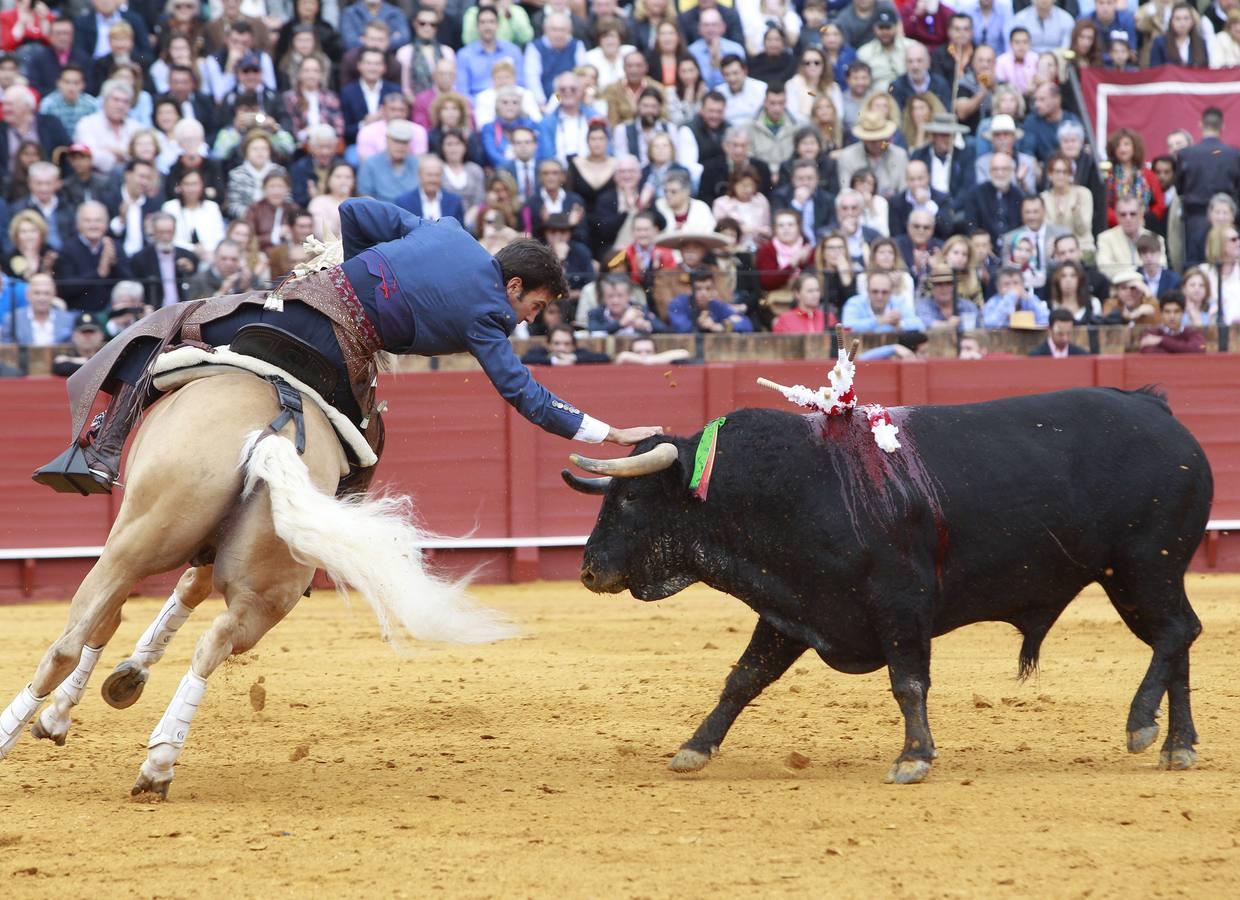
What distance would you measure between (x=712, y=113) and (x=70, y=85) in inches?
184

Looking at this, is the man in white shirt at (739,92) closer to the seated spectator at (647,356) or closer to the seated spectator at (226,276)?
the seated spectator at (647,356)

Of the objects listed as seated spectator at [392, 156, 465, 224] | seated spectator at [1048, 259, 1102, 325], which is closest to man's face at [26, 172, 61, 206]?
seated spectator at [392, 156, 465, 224]

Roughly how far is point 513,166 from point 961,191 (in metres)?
3.36

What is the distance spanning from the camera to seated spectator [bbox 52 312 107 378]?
10.8m

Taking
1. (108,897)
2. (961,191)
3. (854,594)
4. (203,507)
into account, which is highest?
(961,191)

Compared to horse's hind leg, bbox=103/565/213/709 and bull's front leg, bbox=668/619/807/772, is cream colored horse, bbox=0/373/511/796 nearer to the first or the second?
horse's hind leg, bbox=103/565/213/709

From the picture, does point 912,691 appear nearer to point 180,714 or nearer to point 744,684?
point 744,684

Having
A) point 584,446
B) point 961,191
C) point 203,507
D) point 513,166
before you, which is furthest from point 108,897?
point 961,191

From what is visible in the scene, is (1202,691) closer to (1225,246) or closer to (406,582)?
(406,582)

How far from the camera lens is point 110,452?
5.12m

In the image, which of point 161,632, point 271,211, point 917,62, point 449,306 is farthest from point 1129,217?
point 161,632

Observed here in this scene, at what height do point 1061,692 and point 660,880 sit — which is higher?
point 660,880

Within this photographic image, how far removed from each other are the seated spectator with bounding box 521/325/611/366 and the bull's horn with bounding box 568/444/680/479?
6106 mm

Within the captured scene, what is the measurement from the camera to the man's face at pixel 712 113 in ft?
41.6
